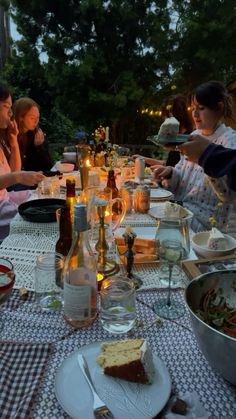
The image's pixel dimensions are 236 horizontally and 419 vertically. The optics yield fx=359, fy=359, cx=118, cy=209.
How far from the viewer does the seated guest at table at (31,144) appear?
3.59 m

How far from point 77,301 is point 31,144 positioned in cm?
305

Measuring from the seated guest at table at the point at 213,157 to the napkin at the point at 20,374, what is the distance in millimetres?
866

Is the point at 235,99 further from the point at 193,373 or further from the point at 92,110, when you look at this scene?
the point at 193,373

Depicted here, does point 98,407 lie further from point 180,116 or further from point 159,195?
point 180,116

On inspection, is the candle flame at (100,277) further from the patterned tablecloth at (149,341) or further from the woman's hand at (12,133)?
the woman's hand at (12,133)

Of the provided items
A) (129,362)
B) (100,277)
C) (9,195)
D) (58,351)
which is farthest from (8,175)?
(129,362)

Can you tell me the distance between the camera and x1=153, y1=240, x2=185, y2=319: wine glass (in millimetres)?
963

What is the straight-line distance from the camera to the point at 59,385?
68 cm

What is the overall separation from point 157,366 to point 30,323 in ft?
1.15

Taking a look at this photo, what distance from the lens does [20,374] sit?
0.74 m

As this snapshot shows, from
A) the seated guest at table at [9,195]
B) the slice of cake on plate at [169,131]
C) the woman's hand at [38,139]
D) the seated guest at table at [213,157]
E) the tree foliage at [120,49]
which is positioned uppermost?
the tree foliage at [120,49]

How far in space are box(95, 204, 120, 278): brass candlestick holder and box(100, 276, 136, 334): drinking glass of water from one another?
0.19 meters

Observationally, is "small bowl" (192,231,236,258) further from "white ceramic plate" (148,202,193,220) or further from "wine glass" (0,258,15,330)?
"wine glass" (0,258,15,330)

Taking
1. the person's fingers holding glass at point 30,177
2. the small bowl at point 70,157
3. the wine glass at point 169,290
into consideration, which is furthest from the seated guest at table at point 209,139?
the small bowl at point 70,157
